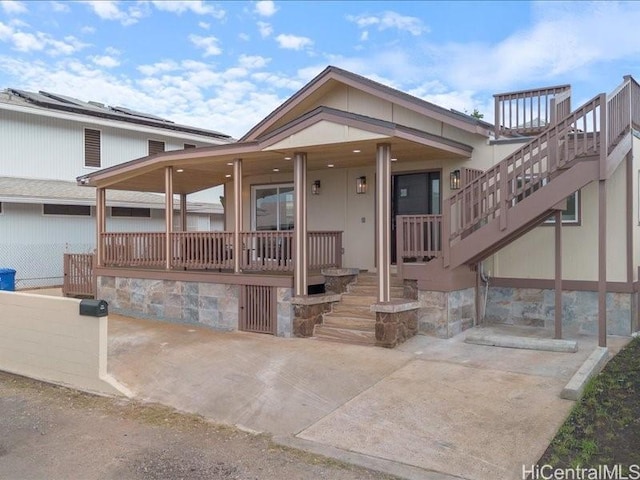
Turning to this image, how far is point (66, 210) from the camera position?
16.5 m

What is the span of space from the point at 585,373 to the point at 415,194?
16.7ft

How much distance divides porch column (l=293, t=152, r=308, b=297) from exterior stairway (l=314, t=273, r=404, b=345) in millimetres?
679

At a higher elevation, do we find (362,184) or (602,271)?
(362,184)

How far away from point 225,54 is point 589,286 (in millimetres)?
14586

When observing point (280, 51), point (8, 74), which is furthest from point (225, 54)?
point (8, 74)

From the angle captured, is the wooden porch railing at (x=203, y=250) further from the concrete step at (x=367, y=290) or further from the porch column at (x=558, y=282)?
the porch column at (x=558, y=282)

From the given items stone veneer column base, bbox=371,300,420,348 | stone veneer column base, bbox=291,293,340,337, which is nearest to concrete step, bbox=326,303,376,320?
stone veneer column base, bbox=291,293,340,337

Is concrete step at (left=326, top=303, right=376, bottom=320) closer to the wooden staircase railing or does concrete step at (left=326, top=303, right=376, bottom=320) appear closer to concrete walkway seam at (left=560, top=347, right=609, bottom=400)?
the wooden staircase railing

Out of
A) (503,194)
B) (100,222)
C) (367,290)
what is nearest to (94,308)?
(367,290)

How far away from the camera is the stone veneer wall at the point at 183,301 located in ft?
28.1

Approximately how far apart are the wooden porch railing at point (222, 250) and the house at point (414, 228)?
4cm

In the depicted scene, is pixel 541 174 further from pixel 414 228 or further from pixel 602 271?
pixel 414 228

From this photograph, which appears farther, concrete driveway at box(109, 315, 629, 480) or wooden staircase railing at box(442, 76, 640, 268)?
wooden staircase railing at box(442, 76, 640, 268)

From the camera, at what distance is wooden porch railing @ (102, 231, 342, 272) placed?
29.1 feet
